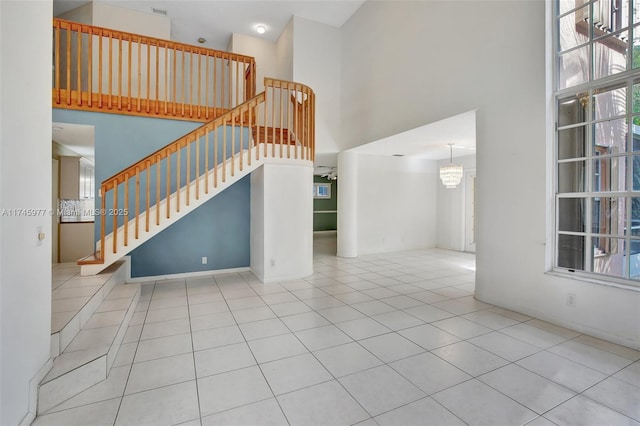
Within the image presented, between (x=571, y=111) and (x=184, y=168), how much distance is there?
209 inches

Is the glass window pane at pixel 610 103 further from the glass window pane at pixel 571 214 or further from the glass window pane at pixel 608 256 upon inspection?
the glass window pane at pixel 608 256

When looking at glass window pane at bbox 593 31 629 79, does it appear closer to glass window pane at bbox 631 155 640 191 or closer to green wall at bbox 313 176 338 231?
glass window pane at bbox 631 155 640 191

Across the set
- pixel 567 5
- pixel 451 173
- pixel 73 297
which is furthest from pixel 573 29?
pixel 73 297

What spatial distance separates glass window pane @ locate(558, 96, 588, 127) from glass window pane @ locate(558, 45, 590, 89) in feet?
0.55

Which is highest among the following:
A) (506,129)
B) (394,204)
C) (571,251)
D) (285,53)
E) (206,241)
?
(285,53)

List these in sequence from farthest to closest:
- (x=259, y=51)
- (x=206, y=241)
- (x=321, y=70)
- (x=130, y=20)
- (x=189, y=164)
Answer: (x=259, y=51) < (x=321, y=70) < (x=130, y=20) < (x=206, y=241) < (x=189, y=164)

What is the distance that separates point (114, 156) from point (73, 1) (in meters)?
3.62

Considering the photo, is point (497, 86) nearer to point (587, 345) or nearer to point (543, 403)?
point (587, 345)

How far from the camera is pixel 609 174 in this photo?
288cm

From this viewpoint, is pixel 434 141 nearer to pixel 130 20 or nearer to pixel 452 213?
pixel 452 213

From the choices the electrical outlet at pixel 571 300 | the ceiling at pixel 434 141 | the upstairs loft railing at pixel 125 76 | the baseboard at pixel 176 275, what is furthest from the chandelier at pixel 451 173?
the baseboard at pixel 176 275

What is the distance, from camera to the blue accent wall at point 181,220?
181 inches

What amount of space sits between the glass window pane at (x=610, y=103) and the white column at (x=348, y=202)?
4.50 metres

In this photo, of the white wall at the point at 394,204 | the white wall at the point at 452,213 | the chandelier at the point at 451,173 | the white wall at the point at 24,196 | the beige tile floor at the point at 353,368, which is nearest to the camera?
the white wall at the point at 24,196
